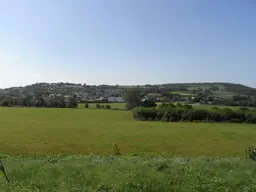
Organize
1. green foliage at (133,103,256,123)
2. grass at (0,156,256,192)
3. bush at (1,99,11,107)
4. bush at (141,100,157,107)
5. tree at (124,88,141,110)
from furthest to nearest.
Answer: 1. bush at (1,99,11,107)
2. tree at (124,88,141,110)
3. bush at (141,100,157,107)
4. green foliage at (133,103,256,123)
5. grass at (0,156,256,192)

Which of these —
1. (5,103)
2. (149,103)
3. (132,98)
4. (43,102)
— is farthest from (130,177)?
(5,103)

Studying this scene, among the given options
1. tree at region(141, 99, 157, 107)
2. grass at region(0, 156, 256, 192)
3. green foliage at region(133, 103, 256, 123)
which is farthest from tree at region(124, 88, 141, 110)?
grass at region(0, 156, 256, 192)

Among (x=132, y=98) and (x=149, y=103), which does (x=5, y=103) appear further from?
(x=149, y=103)

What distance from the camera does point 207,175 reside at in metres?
13.2

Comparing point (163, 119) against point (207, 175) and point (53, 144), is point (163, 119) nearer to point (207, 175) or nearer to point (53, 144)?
point (53, 144)

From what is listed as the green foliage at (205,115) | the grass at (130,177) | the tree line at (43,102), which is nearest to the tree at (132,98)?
the tree line at (43,102)

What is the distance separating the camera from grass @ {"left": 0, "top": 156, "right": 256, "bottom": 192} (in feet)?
37.4

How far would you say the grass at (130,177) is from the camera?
11.4 m

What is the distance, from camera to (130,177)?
12.3 m

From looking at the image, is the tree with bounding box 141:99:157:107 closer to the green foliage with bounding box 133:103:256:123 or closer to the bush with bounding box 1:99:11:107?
the green foliage with bounding box 133:103:256:123

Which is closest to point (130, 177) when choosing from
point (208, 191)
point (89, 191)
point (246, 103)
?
point (89, 191)

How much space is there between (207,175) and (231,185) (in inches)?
52.6

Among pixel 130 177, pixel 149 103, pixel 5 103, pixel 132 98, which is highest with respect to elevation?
pixel 130 177

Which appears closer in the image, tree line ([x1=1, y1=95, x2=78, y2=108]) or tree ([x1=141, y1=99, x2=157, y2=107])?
tree ([x1=141, y1=99, x2=157, y2=107])
